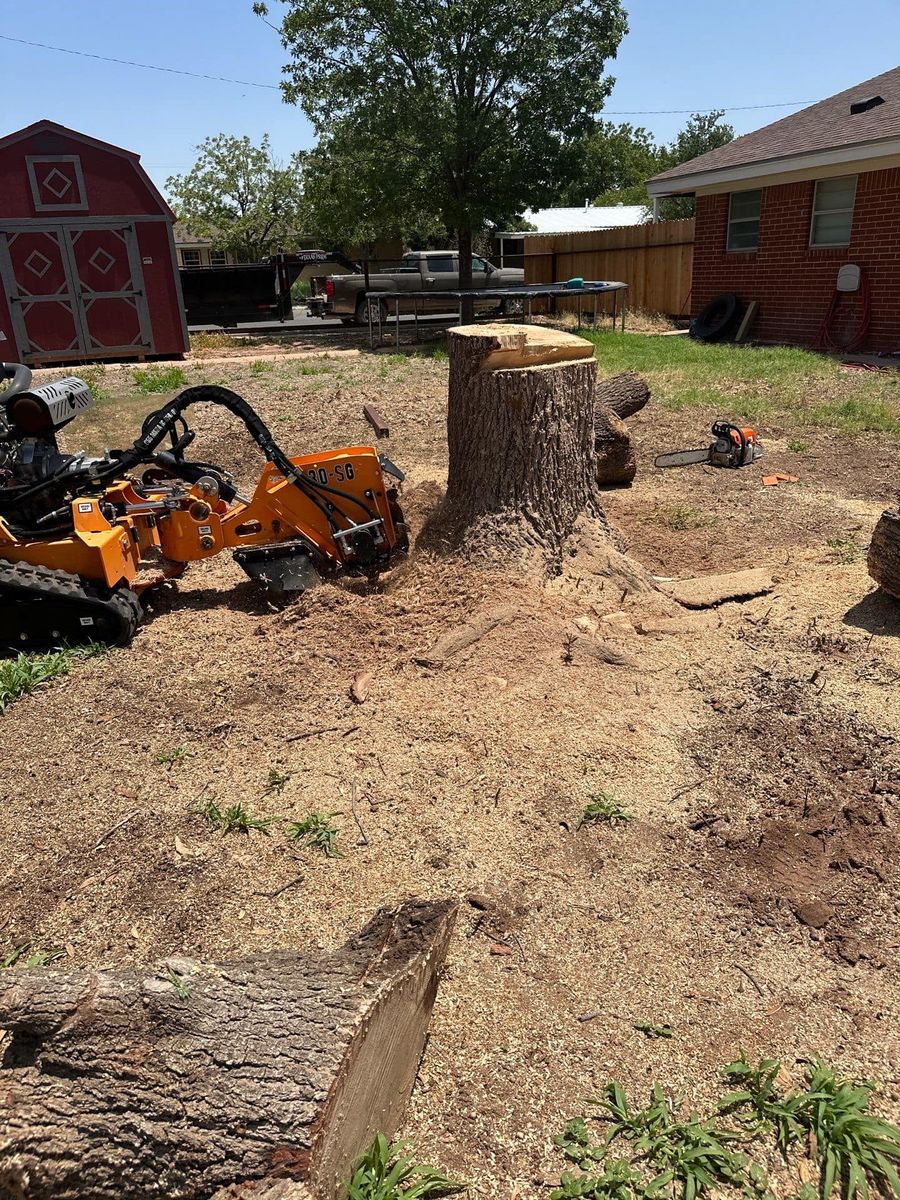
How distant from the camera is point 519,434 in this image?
4750 millimetres

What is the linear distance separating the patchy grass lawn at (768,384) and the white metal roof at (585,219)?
877 inches

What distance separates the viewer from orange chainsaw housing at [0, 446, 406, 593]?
15.9 feet

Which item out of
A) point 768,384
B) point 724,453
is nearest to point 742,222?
point 768,384

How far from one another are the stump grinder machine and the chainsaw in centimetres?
357

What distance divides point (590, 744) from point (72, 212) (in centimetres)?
1573

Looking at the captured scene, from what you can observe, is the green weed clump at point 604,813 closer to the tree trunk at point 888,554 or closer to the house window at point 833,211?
the tree trunk at point 888,554

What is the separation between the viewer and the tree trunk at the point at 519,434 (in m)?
4.71

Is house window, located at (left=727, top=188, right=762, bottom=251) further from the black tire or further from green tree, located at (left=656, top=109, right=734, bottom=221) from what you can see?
green tree, located at (left=656, top=109, right=734, bottom=221)

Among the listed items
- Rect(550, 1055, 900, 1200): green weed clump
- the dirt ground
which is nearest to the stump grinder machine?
the dirt ground

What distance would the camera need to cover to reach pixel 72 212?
15750 mm

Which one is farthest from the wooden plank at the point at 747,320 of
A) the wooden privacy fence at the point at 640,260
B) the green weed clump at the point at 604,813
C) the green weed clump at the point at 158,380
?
the green weed clump at the point at 604,813

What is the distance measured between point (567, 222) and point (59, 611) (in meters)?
35.4

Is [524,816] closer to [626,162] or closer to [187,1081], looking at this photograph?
[187,1081]

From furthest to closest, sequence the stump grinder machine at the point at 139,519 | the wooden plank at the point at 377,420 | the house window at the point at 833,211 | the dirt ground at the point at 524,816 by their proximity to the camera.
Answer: the house window at the point at 833,211 < the wooden plank at the point at 377,420 < the stump grinder machine at the point at 139,519 < the dirt ground at the point at 524,816
